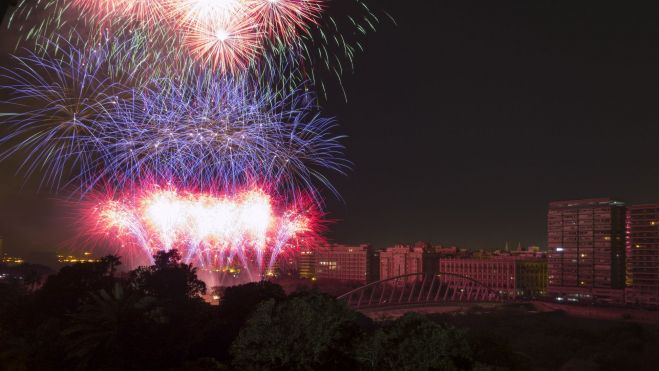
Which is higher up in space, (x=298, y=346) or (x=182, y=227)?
(x=182, y=227)

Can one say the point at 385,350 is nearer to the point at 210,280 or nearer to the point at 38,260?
the point at 210,280

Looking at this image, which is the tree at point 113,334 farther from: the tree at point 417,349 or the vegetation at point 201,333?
the tree at point 417,349

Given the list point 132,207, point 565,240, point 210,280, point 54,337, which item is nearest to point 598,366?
point 132,207

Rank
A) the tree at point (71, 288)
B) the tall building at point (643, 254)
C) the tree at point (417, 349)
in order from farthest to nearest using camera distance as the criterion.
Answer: the tall building at point (643, 254)
the tree at point (71, 288)
the tree at point (417, 349)

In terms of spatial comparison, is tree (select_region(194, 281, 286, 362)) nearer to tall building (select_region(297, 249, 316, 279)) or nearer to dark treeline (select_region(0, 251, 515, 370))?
dark treeline (select_region(0, 251, 515, 370))

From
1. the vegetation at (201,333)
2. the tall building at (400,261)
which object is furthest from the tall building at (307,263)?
the vegetation at (201,333)

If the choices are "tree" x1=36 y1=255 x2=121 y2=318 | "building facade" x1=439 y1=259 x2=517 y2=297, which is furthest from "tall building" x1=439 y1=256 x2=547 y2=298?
"tree" x1=36 y1=255 x2=121 y2=318
